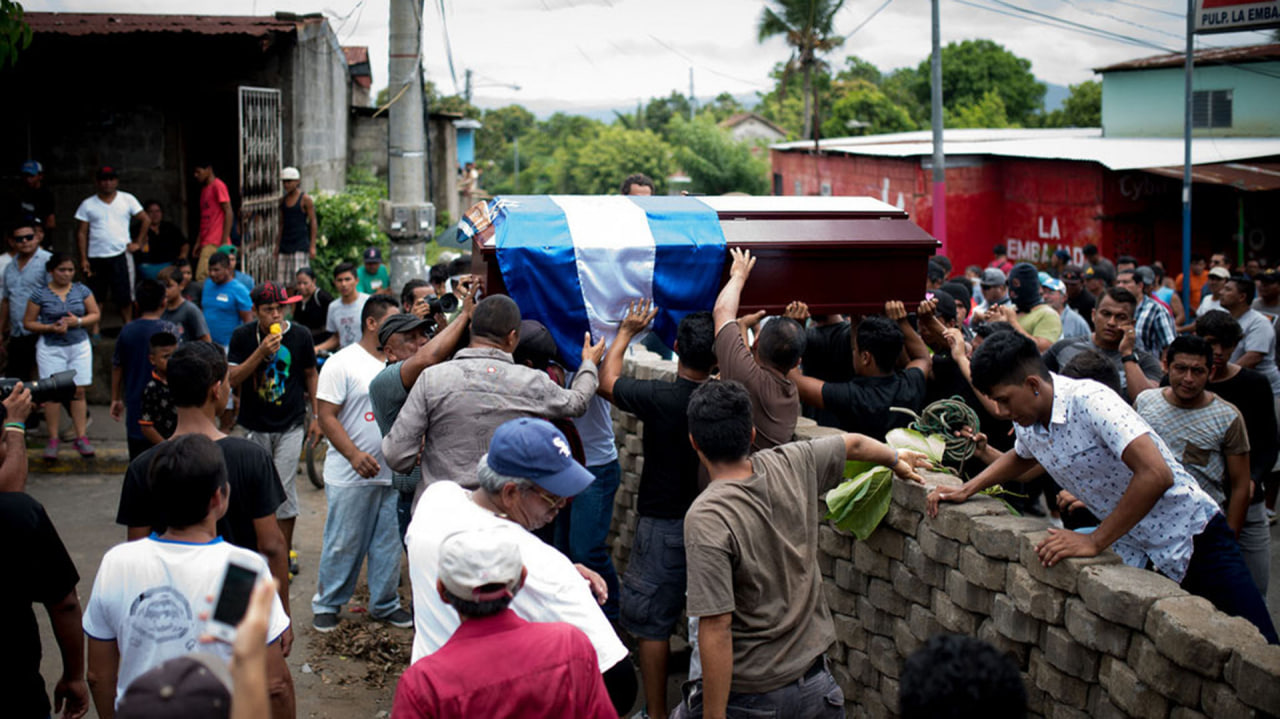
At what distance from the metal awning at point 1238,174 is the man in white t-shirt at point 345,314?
13483 mm

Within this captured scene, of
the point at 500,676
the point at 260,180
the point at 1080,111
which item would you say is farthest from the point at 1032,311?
the point at 1080,111

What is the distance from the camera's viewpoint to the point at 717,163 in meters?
44.7

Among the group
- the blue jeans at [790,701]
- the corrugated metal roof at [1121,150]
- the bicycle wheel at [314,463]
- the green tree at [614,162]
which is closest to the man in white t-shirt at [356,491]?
the bicycle wheel at [314,463]

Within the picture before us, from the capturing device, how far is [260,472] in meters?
4.11

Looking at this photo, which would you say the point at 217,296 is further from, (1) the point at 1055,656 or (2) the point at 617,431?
(1) the point at 1055,656

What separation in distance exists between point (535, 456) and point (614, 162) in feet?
153

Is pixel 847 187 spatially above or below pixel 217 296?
above

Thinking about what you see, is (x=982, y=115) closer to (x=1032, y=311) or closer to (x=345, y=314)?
(x=1032, y=311)

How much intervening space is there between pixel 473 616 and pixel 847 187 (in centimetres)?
2674

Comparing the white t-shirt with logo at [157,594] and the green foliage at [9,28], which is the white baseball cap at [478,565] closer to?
the white t-shirt with logo at [157,594]

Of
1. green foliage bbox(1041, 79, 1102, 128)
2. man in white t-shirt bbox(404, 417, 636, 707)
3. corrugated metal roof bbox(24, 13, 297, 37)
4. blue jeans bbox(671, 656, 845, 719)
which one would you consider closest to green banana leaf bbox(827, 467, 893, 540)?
blue jeans bbox(671, 656, 845, 719)

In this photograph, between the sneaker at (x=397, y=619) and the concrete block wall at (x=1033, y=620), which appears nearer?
the concrete block wall at (x=1033, y=620)

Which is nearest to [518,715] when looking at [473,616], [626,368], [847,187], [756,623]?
[473,616]

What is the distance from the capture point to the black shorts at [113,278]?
10727 millimetres
